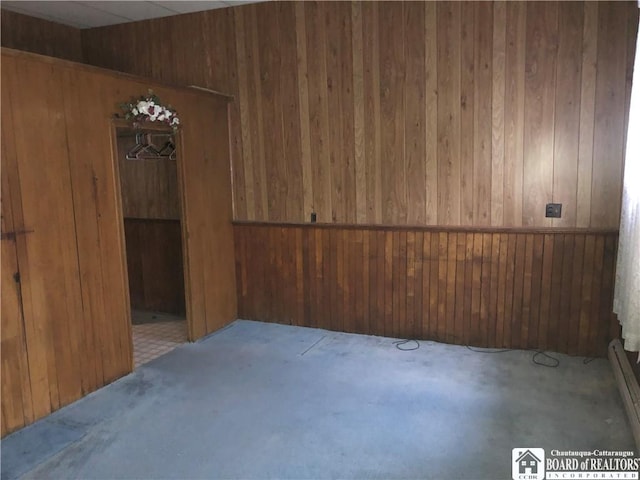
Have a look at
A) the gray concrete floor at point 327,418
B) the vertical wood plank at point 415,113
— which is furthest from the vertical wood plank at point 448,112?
the gray concrete floor at point 327,418

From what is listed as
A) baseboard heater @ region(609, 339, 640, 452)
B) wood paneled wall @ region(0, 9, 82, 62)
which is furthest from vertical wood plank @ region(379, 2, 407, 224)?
wood paneled wall @ region(0, 9, 82, 62)

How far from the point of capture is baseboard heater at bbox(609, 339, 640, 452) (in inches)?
100

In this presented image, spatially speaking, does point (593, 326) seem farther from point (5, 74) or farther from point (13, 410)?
point (5, 74)

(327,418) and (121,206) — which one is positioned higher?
(121,206)

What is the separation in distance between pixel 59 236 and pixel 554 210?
3314 mm

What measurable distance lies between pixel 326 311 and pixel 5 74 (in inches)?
114

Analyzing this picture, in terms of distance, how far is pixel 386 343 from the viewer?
13.2ft

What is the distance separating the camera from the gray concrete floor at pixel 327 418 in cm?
242

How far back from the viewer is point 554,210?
354 centimetres

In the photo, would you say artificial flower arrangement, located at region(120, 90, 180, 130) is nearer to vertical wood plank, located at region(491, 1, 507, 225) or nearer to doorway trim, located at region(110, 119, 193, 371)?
doorway trim, located at region(110, 119, 193, 371)

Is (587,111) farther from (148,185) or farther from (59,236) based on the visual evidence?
(148,185)

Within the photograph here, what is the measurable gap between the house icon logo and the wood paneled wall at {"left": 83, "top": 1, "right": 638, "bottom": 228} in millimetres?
1727

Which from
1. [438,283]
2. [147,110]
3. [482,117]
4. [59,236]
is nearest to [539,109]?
[482,117]

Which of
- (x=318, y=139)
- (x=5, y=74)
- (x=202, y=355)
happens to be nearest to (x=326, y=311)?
(x=202, y=355)
